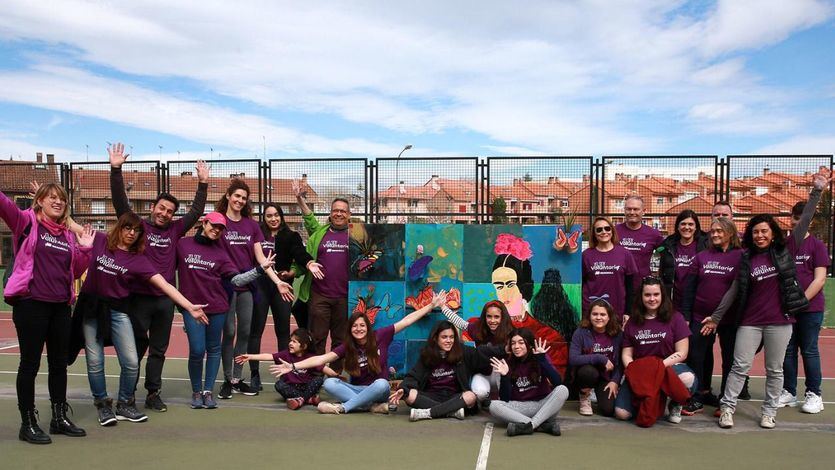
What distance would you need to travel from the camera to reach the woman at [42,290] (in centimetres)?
510

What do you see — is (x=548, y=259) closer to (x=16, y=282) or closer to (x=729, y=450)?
(x=729, y=450)

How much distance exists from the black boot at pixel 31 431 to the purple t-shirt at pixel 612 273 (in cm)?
490

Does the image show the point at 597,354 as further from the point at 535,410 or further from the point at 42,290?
the point at 42,290

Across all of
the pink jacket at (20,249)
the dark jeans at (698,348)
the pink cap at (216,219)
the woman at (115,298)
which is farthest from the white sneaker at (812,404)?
the pink jacket at (20,249)

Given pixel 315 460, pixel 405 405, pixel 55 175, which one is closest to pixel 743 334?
pixel 405 405

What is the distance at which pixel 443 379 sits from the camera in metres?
6.25

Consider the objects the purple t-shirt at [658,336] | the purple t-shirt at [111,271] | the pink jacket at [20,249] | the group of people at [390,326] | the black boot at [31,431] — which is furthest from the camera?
the purple t-shirt at [658,336]

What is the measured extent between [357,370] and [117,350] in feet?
6.87

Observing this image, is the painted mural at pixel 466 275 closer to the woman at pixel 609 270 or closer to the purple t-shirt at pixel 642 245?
the woman at pixel 609 270

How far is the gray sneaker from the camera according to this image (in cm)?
592

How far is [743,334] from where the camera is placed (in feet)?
19.3

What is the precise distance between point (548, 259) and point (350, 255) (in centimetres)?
208

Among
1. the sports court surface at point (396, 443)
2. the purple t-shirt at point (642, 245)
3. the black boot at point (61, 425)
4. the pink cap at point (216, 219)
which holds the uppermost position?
the pink cap at point (216, 219)

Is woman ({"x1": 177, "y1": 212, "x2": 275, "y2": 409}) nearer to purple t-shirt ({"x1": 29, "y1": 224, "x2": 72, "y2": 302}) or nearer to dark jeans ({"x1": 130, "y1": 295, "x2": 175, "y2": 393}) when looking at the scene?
dark jeans ({"x1": 130, "y1": 295, "x2": 175, "y2": 393})
